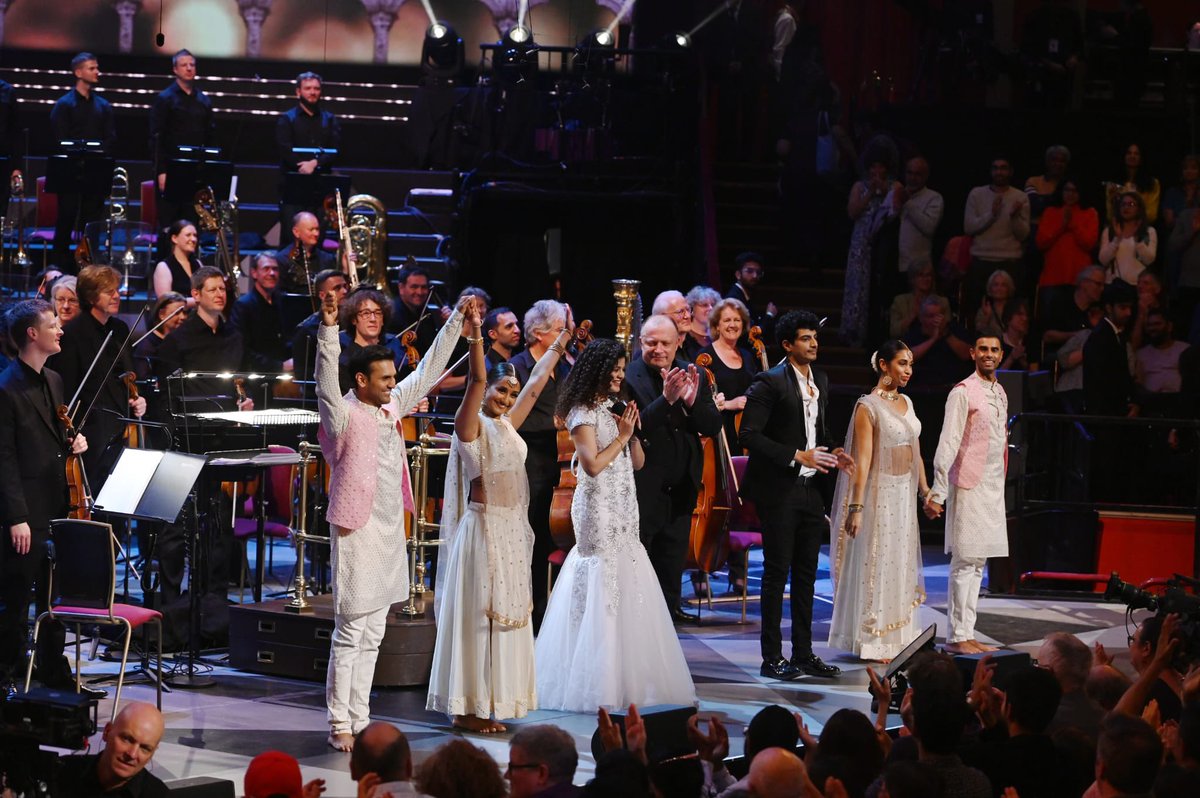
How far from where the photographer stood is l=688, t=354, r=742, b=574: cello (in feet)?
28.2

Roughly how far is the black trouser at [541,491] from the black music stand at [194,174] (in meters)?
5.85

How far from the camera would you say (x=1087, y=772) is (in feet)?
15.0

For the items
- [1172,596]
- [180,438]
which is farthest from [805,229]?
[1172,596]

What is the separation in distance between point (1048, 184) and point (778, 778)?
10094mm

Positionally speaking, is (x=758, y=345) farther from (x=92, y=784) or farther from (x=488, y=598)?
(x=92, y=784)

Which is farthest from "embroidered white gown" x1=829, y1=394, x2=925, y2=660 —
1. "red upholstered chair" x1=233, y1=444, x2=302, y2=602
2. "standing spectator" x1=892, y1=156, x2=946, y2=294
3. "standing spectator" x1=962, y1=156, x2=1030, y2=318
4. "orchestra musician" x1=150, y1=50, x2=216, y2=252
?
"orchestra musician" x1=150, y1=50, x2=216, y2=252

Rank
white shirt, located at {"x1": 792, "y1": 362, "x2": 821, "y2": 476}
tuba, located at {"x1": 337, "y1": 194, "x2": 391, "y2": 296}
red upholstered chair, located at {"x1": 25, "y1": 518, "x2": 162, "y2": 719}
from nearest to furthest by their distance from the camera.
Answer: red upholstered chair, located at {"x1": 25, "y1": 518, "x2": 162, "y2": 719} → white shirt, located at {"x1": 792, "y1": 362, "x2": 821, "y2": 476} → tuba, located at {"x1": 337, "y1": 194, "x2": 391, "y2": 296}

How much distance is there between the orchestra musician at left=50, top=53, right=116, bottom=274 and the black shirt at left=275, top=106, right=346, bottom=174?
1438 mm

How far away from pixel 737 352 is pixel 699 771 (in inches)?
207

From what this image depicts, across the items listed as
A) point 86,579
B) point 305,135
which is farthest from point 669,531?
point 305,135

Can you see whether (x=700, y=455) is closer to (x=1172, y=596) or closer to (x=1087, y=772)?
(x=1172, y=596)

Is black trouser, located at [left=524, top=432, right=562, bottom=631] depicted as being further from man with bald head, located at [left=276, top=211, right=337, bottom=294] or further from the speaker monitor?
man with bald head, located at [left=276, top=211, right=337, bottom=294]

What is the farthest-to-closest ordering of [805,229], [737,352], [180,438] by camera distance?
[805,229] → [737,352] → [180,438]

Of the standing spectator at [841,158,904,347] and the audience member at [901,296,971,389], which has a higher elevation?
the standing spectator at [841,158,904,347]
